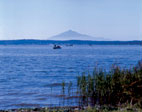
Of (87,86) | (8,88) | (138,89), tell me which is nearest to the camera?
(138,89)

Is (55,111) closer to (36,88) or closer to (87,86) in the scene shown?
(87,86)

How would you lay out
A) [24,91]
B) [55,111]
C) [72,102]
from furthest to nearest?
[24,91], [72,102], [55,111]

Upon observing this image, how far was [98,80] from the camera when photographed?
13.1m

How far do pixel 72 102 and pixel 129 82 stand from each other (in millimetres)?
4216

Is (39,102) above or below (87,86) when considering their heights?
below

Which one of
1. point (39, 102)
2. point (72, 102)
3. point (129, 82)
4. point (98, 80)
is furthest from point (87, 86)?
point (39, 102)

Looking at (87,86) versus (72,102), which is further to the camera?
(72,102)

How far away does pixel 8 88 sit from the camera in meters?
21.5

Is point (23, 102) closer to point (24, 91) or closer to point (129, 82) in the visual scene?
point (24, 91)

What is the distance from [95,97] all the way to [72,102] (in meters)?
2.67

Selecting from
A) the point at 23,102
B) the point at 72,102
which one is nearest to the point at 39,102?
the point at 23,102

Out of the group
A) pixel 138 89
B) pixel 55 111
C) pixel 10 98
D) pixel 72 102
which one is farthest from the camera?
pixel 10 98

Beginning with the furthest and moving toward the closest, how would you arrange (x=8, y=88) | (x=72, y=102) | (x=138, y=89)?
1. (x=8, y=88)
2. (x=72, y=102)
3. (x=138, y=89)

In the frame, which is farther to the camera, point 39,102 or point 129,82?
point 39,102
